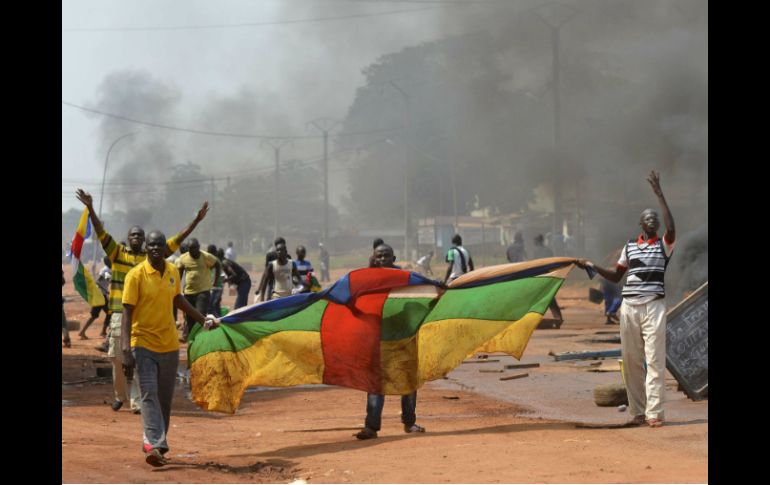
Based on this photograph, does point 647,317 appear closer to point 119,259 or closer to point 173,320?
point 173,320

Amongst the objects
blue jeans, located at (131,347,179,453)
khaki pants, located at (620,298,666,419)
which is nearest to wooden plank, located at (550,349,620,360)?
khaki pants, located at (620,298,666,419)

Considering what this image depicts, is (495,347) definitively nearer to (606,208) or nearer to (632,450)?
(632,450)

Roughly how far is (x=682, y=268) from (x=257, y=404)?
661 inches

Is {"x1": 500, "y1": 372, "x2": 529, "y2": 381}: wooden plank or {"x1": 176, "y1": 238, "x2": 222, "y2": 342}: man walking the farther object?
{"x1": 176, "y1": 238, "x2": 222, "y2": 342}: man walking

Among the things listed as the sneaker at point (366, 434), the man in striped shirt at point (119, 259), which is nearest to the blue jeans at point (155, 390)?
the man in striped shirt at point (119, 259)

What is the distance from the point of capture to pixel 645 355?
8.86 m

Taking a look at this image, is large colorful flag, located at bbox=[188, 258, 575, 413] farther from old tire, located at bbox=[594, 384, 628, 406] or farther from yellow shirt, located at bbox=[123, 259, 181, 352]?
old tire, located at bbox=[594, 384, 628, 406]

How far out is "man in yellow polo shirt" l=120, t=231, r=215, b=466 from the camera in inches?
301

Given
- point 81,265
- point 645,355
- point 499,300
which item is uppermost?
point 81,265

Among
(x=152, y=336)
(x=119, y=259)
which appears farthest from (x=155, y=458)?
(x=119, y=259)

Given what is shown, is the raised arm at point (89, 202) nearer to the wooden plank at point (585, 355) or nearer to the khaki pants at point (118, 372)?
the khaki pants at point (118, 372)

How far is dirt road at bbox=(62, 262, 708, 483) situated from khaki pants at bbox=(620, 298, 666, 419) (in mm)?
251

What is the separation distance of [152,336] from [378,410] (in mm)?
1875
